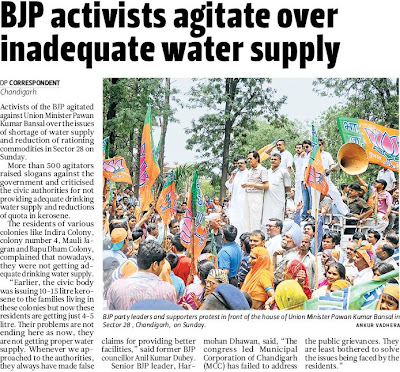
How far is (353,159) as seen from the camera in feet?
20.8

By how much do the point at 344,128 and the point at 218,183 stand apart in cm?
482

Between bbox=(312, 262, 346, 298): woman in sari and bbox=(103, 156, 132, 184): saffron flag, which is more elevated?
bbox=(103, 156, 132, 184): saffron flag

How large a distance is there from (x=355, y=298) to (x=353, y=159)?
1.82m

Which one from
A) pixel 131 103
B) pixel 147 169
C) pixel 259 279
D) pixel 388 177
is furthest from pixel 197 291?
pixel 131 103

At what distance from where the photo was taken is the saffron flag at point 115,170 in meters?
6.53

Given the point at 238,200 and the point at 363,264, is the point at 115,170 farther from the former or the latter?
the point at 363,264

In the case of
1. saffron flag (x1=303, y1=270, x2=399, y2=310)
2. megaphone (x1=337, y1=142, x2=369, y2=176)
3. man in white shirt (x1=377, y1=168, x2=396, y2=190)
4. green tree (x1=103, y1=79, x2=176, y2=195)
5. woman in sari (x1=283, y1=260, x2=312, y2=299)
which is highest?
green tree (x1=103, y1=79, x2=176, y2=195)

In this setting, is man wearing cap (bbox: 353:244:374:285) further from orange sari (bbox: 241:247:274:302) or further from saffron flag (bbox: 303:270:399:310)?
orange sari (bbox: 241:247:274:302)

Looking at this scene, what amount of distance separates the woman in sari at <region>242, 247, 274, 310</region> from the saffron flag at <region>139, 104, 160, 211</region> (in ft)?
5.53

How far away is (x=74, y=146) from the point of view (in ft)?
17.6

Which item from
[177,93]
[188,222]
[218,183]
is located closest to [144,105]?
[177,93]

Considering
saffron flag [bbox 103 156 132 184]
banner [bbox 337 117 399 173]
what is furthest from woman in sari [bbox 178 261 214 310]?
banner [bbox 337 117 399 173]

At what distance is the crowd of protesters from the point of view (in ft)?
15.3
